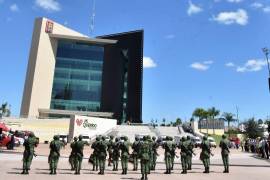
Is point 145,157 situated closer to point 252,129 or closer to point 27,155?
point 27,155

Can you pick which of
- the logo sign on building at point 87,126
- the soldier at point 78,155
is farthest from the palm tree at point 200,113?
the soldier at point 78,155

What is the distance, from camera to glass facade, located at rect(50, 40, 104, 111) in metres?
74.4

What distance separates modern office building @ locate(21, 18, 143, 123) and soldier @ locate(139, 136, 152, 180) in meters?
58.0

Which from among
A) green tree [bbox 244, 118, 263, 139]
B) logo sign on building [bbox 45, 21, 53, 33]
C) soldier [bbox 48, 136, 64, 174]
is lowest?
soldier [bbox 48, 136, 64, 174]

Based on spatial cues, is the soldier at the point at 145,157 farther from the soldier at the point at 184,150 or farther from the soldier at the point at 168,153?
the soldier at the point at 184,150

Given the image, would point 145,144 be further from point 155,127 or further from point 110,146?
point 155,127

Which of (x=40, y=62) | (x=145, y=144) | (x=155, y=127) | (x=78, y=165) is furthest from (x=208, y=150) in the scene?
(x=40, y=62)

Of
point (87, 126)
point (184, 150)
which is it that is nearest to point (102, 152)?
point (184, 150)

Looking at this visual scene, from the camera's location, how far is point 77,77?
76.7 meters

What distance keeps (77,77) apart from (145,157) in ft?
213

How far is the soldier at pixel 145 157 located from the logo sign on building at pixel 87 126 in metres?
35.2

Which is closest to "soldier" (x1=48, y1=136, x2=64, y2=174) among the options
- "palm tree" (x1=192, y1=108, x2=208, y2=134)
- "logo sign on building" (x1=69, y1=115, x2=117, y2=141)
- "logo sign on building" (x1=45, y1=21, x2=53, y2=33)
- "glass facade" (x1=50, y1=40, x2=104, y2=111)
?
"logo sign on building" (x1=69, y1=115, x2=117, y2=141)

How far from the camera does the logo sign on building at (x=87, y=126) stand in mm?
48312

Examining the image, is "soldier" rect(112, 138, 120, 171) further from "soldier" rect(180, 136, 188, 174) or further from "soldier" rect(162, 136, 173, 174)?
"soldier" rect(180, 136, 188, 174)
